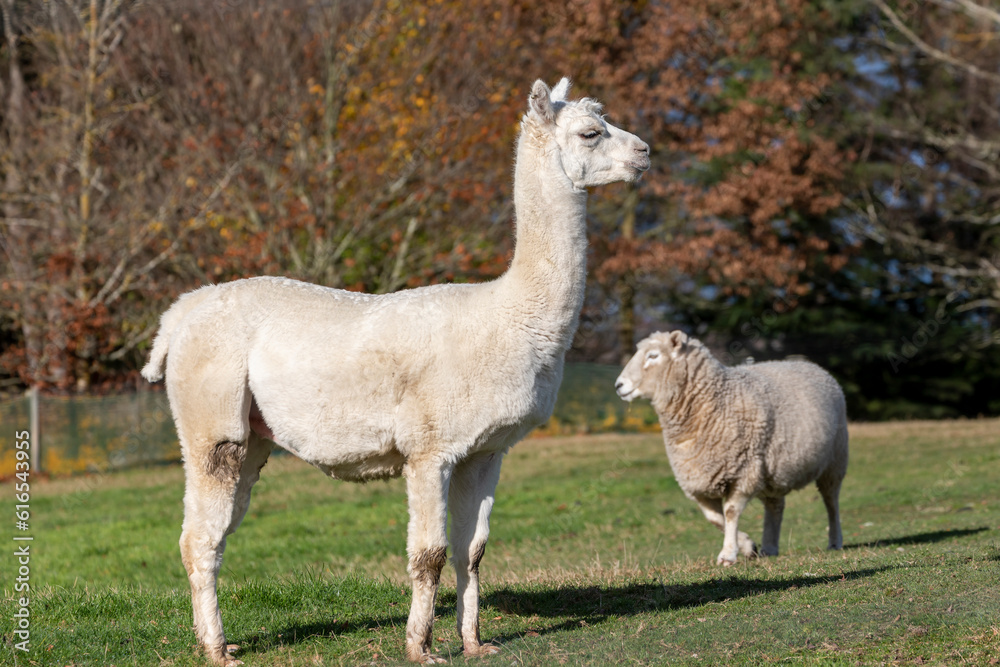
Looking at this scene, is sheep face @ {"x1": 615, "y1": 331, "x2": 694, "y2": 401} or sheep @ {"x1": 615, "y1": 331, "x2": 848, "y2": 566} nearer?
sheep @ {"x1": 615, "y1": 331, "x2": 848, "y2": 566}

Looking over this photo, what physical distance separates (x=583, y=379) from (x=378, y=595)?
17.8m

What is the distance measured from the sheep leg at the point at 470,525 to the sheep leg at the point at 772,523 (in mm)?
4807

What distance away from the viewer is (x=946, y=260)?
88.4 feet

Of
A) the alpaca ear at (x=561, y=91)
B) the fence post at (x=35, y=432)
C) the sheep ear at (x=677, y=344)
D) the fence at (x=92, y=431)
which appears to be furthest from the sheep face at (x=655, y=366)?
the fence post at (x=35, y=432)

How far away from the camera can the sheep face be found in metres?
Result: 10.3

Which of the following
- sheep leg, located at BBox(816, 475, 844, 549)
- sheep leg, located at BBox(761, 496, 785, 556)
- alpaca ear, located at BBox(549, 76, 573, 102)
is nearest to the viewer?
alpaca ear, located at BBox(549, 76, 573, 102)

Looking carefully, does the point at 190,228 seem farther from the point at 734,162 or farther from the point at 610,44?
the point at 734,162

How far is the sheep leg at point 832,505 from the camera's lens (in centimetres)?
1005

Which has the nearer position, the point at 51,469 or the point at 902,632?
the point at 902,632

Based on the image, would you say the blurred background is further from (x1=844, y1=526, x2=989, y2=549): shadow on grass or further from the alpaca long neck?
the alpaca long neck

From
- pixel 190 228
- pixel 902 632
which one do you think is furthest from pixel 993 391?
pixel 902 632

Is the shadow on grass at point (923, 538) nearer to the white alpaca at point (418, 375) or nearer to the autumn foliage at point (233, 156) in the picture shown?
the white alpaca at point (418, 375)

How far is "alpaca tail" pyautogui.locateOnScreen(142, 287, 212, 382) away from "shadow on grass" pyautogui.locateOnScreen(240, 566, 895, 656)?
5.75 ft

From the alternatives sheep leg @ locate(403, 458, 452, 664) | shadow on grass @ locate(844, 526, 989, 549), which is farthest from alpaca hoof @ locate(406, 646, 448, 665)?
shadow on grass @ locate(844, 526, 989, 549)
